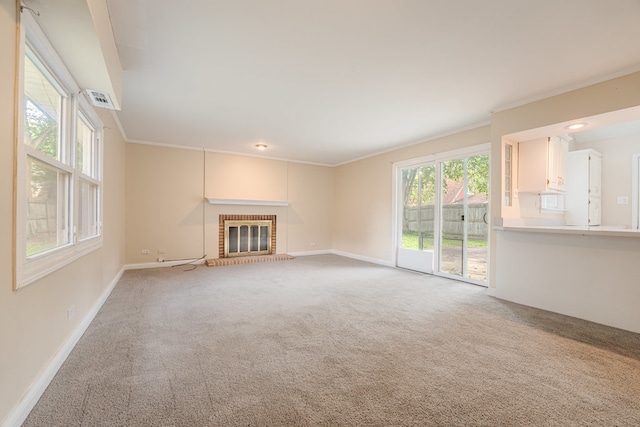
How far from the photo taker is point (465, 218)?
4.55 metres

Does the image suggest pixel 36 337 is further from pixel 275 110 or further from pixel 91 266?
pixel 275 110

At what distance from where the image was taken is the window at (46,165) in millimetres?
1494

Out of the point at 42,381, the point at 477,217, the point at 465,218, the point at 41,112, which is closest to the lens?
the point at 42,381

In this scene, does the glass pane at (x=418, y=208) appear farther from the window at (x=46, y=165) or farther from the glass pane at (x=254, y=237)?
the window at (x=46, y=165)

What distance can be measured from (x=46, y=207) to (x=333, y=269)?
4342mm

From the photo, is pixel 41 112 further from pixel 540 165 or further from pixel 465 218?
pixel 540 165

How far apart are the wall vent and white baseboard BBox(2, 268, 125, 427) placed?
2.09 metres

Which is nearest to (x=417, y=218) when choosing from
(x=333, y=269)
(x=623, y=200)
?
(x=333, y=269)

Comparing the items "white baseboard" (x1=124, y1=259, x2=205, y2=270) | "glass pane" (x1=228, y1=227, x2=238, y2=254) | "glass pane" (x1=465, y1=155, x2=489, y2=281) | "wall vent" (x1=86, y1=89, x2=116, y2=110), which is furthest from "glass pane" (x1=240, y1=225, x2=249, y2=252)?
"glass pane" (x1=465, y1=155, x2=489, y2=281)

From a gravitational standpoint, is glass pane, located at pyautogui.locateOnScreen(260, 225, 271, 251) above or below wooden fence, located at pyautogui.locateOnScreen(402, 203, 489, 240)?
below

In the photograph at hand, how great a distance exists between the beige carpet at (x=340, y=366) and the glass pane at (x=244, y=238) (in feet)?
9.68

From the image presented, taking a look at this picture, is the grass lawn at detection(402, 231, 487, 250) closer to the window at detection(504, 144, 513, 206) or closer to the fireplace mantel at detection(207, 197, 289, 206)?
the window at detection(504, 144, 513, 206)

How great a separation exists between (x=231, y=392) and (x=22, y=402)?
1081mm

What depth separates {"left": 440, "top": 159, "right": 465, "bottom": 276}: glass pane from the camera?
183 inches
